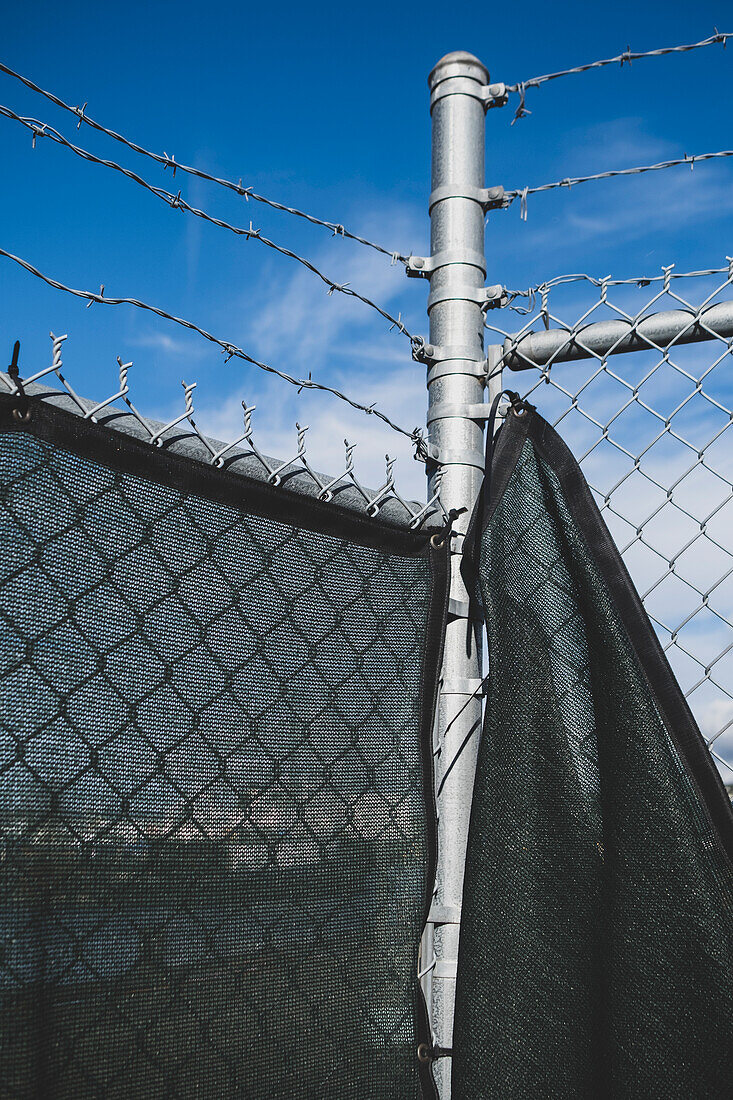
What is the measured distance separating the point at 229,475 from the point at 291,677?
37cm

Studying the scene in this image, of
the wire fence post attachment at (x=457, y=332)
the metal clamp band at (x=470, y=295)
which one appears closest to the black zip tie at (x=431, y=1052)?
the wire fence post attachment at (x=457, y=332)

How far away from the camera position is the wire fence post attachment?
1.94 m

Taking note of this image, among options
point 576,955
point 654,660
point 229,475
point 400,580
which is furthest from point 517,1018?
point 229,475

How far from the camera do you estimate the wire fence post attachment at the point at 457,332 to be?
1936 mm

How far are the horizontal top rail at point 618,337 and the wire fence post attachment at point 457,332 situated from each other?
0.10 m

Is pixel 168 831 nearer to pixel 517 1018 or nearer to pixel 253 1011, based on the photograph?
pixel 253 1011

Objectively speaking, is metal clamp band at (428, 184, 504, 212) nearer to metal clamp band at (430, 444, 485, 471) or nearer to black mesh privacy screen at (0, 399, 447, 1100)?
metal clamp band at (430, 444, 485, 471)

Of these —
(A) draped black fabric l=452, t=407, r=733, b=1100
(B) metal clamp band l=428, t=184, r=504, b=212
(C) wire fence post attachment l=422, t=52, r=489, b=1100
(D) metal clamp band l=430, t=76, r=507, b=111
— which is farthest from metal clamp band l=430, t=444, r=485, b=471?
(D) metal clamp band l=430, t=76, r=507, b=111

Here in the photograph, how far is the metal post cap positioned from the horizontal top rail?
2.05 feet

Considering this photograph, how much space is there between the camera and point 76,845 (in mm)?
1204

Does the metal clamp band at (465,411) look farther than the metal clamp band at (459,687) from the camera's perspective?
Yes

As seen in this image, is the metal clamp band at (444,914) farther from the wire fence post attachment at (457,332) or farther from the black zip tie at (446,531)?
the black zip tie at (446,531)

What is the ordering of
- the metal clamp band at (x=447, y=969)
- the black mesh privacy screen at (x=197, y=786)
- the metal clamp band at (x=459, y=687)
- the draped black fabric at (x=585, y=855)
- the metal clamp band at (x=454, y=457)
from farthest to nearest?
the metal clamp band at (x=454, y=457) < the metal clamp band at (x=459, y=687) < the metal clamp band at (x=447, y=969) < the draped black fabric at (x=585, y=855) < the black mesh privacy screen at (x=197, y=786)

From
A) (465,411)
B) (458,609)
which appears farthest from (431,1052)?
(465,411)
